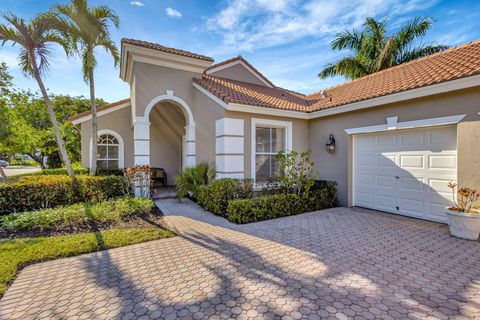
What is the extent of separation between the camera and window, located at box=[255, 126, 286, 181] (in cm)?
918

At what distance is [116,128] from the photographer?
1231cm

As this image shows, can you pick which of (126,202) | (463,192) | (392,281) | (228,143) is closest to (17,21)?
(126,202)

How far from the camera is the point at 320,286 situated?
11.2ft

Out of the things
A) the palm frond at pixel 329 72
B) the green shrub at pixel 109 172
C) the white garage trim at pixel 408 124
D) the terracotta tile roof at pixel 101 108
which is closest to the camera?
the white garage trim at pixel 408 124

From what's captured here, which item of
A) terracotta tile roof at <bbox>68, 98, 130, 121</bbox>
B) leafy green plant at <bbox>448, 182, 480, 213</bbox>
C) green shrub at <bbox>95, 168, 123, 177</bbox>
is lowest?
leafy green plant at <bbox>448, 182, 480, 213</bbox>

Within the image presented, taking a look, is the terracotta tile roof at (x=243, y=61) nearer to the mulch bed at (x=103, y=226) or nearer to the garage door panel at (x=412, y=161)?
the mulch bed at (x=103, y=226)

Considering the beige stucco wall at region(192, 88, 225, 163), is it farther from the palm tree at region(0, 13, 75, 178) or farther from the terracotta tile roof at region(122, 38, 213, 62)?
the palm tree at region(0, 13, 75, 178)

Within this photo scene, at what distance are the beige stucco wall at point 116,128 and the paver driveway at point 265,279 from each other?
8.67 metres

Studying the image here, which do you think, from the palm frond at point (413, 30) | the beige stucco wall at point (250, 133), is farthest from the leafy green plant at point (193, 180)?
the palm frond at point (413, 30)

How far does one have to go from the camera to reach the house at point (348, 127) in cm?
624

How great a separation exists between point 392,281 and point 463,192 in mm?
3641

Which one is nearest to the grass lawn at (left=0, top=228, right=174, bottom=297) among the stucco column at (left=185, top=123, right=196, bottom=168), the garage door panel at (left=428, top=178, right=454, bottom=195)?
the stucco column at (left=185, top=123, right=196, bottom=168)

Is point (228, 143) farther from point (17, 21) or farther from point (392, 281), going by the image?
point (17, 21)

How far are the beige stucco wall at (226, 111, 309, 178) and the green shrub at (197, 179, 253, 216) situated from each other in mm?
899
